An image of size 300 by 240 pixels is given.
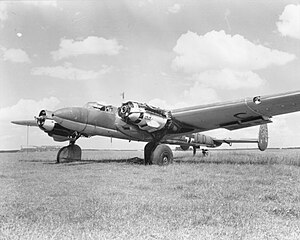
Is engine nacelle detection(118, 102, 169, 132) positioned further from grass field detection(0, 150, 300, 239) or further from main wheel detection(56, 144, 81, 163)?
grass field detection(0, 150, 300, 239)

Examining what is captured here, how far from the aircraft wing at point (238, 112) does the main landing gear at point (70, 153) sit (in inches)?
193

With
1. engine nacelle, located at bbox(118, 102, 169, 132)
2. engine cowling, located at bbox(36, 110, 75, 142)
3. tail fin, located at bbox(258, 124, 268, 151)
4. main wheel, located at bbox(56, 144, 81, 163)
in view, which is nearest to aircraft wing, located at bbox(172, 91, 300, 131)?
engine nacelle, located at bbox(118, 102, 169, 132)

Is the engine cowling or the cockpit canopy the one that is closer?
the engine cowling

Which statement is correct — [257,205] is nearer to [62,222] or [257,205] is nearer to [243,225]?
[243,225]

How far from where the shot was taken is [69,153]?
14758mm

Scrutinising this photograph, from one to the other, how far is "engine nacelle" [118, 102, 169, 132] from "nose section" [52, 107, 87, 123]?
1.66m

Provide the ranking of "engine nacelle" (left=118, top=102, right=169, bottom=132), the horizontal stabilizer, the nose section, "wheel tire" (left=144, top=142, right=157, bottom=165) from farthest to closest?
the horizontal stabilizer → the nose section → "wheel tire" (left=144, top=142, right=157, bottom=165) → "engine nacelle" (left=118, top=102, right=169, bottom=132)

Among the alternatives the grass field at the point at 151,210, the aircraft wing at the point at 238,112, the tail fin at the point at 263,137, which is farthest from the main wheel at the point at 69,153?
the tail fin at the point at 263,137

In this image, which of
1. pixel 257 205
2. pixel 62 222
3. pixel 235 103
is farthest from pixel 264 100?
pixel 62 222

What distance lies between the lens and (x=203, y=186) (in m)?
6.58

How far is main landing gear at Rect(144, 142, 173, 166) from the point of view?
478 inches

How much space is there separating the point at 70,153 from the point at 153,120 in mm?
4680

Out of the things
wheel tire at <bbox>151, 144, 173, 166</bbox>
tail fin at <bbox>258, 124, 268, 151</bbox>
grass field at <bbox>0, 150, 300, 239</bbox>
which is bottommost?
grass field at <bbox>0, 150, 300, 239</bbox>

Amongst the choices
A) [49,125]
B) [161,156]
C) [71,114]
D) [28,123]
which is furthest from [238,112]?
[28,123]
